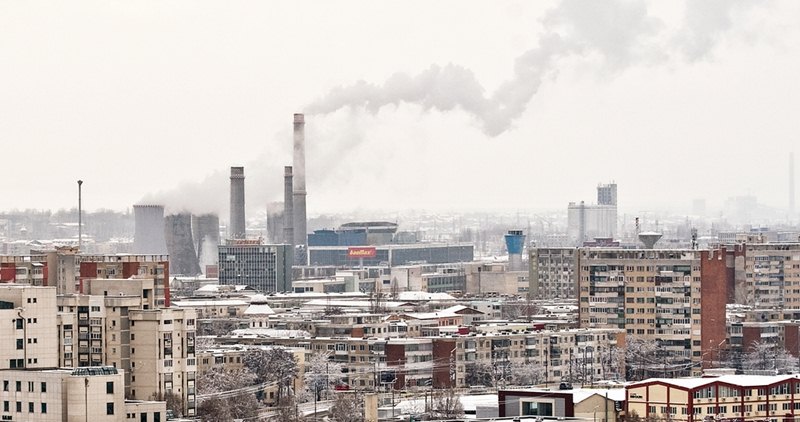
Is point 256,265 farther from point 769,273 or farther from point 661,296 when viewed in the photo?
point 661,296

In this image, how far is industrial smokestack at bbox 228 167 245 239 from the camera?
123m

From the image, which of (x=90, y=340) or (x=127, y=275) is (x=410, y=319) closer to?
(x=127, y=275)

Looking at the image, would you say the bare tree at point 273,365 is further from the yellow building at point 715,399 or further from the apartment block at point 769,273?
the apartment block at point 769,273

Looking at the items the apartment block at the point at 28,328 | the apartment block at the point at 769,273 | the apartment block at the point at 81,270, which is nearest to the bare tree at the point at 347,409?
the apartment block at the point at 28,328

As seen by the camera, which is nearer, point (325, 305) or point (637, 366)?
point (637, 366)

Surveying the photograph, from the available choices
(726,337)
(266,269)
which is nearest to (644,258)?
(726,337)

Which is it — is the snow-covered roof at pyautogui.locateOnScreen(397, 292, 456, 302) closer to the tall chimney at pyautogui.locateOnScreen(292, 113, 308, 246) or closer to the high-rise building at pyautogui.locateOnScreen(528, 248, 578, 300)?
the high-rise building at pyautogui.locateOnScreen(528, 248, 578, 300)

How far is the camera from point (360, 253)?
144 meters

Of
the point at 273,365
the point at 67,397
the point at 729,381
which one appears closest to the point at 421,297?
the point at 273,365

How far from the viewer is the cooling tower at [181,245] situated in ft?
401

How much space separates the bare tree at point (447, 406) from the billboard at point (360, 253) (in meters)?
85.0

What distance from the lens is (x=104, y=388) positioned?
145 ft

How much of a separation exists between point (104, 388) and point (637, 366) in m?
28.9

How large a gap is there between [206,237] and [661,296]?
198 feet
